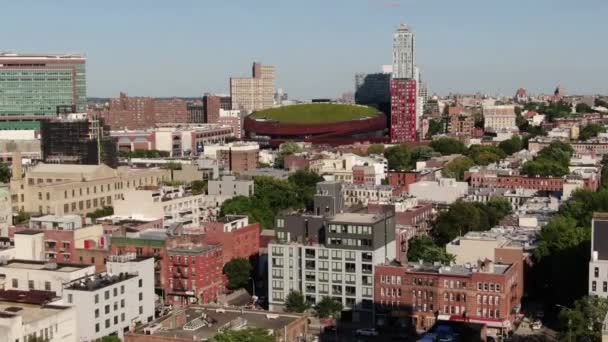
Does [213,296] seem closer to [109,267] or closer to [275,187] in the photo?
[109,267]

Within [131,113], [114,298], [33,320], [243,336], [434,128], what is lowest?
[114,298]

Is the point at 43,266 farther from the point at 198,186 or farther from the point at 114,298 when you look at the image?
the point at 198,186

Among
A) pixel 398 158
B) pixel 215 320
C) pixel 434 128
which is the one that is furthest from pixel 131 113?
pixel 215 320

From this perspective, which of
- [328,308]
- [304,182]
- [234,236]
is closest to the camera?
[328,308]

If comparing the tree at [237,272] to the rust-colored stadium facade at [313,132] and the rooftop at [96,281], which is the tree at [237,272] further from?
the rust-colored stadium facade at [313,132]

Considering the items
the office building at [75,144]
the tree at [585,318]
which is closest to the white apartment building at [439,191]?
the office building at [75,144]

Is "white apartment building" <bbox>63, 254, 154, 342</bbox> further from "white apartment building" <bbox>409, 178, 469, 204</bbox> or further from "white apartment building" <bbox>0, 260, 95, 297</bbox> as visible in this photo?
"white apartment building" <bbox>409, 178, 469, 204</bbox>
